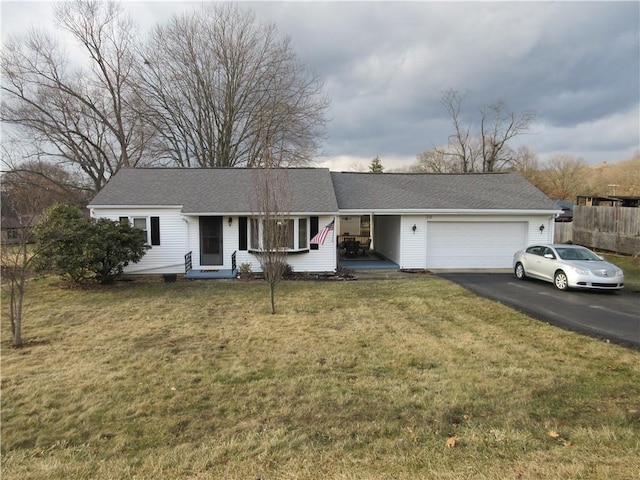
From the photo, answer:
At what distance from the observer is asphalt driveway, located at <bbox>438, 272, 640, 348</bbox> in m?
7.59

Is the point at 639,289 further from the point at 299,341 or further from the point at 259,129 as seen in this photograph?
the point at 259,129

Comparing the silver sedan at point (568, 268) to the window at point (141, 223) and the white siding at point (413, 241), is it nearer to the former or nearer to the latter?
the white siding at point (413, 241)

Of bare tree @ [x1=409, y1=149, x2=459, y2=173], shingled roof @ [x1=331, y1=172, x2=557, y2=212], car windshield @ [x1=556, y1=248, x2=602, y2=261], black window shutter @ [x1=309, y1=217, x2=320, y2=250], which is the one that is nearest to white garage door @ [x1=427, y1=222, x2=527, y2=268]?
shingled roof @ [x1=331, y1=172, x2=557, y2=212]

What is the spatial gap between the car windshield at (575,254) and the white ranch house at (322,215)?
150 inches

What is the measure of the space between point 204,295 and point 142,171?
9.31 m

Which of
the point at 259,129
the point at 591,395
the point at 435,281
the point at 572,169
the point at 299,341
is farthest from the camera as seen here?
the point at 572,169

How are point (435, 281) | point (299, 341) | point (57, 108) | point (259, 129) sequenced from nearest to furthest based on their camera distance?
point (299, 341) → point (435, 281) → point (57, 108) → point (259, 129)

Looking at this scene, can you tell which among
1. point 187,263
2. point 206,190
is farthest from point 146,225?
point 206,190

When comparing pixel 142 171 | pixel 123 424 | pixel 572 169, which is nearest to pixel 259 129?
pixel 142 171

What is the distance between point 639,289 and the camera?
1159 centimetres

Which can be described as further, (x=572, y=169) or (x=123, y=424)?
(x=572, y=169)

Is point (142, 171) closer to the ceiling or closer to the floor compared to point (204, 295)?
closer to the ceiling

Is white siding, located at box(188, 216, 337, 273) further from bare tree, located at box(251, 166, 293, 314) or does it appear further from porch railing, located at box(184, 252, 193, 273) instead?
bare tree, located at box(251, 166, 293, 314)

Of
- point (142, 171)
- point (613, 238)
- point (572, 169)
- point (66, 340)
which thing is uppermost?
point (572, 169)
